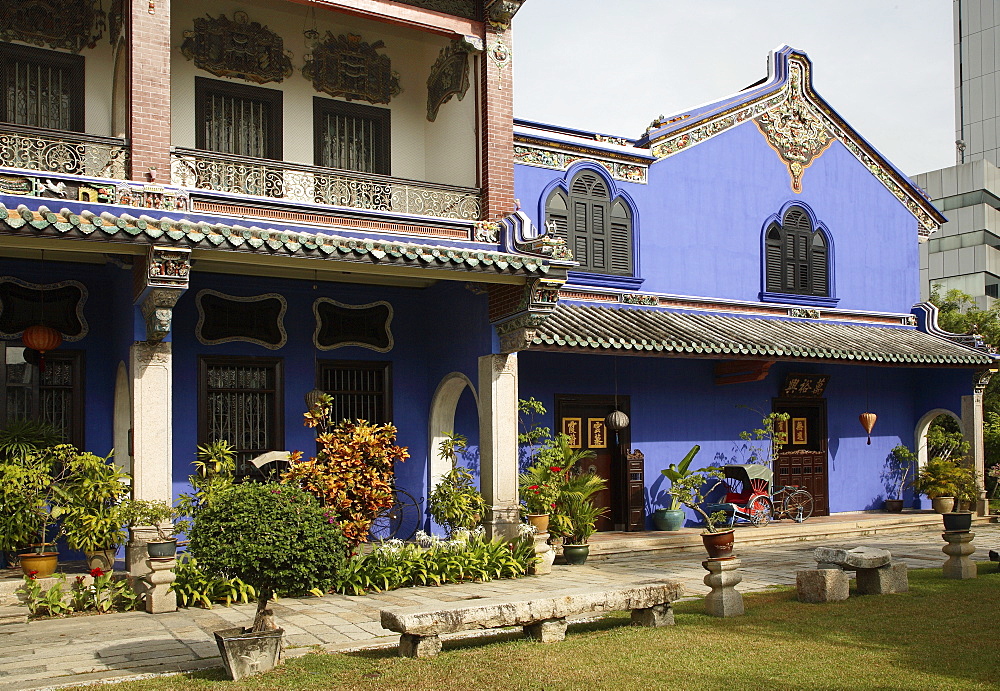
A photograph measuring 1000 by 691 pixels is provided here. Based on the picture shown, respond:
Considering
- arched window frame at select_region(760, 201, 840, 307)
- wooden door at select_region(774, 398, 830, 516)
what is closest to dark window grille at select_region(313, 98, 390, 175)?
arched window frame at select_region(760, 201, 840, 307)

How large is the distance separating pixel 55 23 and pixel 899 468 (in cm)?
1493

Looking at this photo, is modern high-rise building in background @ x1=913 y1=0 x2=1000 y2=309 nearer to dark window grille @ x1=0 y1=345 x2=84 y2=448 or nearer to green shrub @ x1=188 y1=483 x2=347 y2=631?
dark window grille @ x1=0 y1=345 x2=84 y2=448

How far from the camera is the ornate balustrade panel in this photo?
34.0 ft

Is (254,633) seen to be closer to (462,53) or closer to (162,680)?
(162,680)

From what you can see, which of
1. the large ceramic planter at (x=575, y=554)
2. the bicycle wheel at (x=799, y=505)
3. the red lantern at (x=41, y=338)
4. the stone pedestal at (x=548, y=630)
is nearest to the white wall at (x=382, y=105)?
the red lantern at (x=41, y=338)

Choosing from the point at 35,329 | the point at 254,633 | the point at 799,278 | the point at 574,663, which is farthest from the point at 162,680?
the point at 799,278

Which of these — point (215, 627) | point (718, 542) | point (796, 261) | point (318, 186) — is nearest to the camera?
point (215, 627)

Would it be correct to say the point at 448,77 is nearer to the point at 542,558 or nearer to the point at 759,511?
the point at 542,558

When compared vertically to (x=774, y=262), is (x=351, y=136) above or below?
above

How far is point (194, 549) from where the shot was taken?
6.55 metres

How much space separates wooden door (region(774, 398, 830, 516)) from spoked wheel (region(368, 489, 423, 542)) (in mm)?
6616

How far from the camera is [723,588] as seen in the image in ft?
27.4

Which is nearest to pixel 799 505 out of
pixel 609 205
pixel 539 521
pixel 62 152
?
pixel 609 205

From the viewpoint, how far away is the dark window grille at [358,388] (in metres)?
12.6
